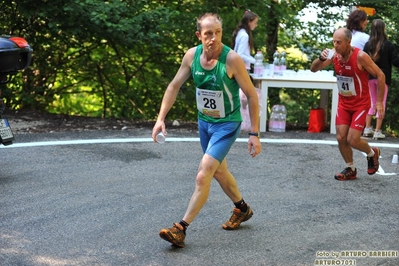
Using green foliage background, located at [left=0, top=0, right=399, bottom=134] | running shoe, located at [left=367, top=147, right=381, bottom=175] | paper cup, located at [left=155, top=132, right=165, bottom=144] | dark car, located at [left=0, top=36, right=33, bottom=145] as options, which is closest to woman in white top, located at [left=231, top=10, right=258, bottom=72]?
green foliage background, located at [left=0, top=0, right=399, bottom=134]

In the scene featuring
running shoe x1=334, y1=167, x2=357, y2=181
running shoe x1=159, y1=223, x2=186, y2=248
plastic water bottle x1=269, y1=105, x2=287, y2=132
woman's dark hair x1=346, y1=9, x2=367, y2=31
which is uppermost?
woman's dark hair x1=346, y1=9, x2=367, y2=31

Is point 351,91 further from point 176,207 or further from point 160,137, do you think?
point 160,137

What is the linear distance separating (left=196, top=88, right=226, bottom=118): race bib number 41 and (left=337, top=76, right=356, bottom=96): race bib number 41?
263 centimetres

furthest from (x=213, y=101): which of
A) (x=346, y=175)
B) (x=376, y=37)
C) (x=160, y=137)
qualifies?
(x=376, y=37)

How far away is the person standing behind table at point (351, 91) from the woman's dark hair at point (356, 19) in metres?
2.62

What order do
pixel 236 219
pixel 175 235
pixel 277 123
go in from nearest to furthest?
1. pixel 175 235
2. pixel 236 219
3. pixel 277 123

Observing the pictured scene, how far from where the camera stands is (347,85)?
324 inches

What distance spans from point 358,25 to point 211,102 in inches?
219

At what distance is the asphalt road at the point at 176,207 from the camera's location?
560cm

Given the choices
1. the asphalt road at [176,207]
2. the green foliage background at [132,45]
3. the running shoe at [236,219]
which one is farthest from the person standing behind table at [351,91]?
the green foliage background at [132,45]

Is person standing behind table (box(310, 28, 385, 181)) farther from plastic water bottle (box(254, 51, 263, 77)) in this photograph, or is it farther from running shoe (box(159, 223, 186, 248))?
plastic water bottle (box(254, 51, 263, 77))

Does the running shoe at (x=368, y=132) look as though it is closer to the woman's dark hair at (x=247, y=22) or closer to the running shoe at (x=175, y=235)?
the woman's dark hair at (x=247, y=22)

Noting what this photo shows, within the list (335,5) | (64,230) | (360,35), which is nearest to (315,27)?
(335,5)

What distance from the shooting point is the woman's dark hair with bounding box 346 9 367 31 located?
1068 centimetres
